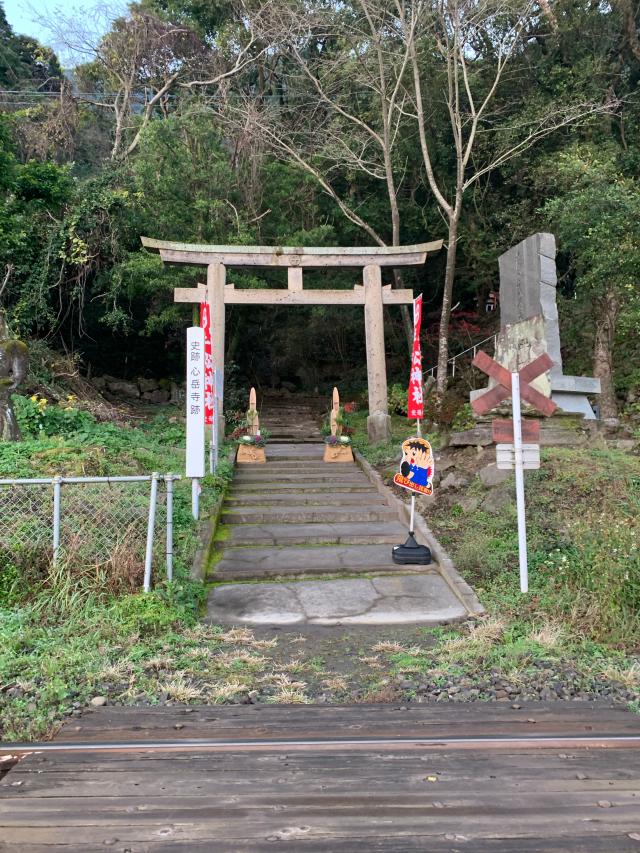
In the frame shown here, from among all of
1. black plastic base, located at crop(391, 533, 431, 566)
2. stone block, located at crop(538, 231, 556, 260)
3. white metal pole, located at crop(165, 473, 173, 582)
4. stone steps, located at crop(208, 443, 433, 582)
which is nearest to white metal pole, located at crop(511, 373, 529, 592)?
black plastic base, located at crop(391, 533, 431, 566)

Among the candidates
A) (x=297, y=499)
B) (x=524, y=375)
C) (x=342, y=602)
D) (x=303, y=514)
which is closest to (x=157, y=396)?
(x=297, y=499)

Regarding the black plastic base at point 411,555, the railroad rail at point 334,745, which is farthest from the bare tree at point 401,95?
the railroad rail at point 334,745

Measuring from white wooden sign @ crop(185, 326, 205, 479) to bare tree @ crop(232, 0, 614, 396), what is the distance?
7.76 meters

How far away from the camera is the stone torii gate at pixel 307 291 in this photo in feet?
39.8

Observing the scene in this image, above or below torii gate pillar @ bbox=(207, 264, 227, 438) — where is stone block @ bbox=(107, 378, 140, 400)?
below

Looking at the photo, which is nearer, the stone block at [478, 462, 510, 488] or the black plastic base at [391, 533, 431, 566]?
the black plastic base at [391, 533, 431, 566]

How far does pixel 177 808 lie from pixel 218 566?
13.5ft

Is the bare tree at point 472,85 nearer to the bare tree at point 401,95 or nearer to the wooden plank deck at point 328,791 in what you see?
the bare tree at point 401,95

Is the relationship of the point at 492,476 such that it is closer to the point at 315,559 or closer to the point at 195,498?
the point at 315,559

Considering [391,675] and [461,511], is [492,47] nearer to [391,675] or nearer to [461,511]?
[461,511]

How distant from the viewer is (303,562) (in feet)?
22.4

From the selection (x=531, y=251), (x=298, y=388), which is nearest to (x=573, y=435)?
(x=531, y=251)

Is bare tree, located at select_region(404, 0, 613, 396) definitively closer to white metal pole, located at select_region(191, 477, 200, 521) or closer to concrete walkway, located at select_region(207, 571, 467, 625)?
white metal pole, located at select_region(191, 477, 200, 521)

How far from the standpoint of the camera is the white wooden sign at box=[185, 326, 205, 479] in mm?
6793
